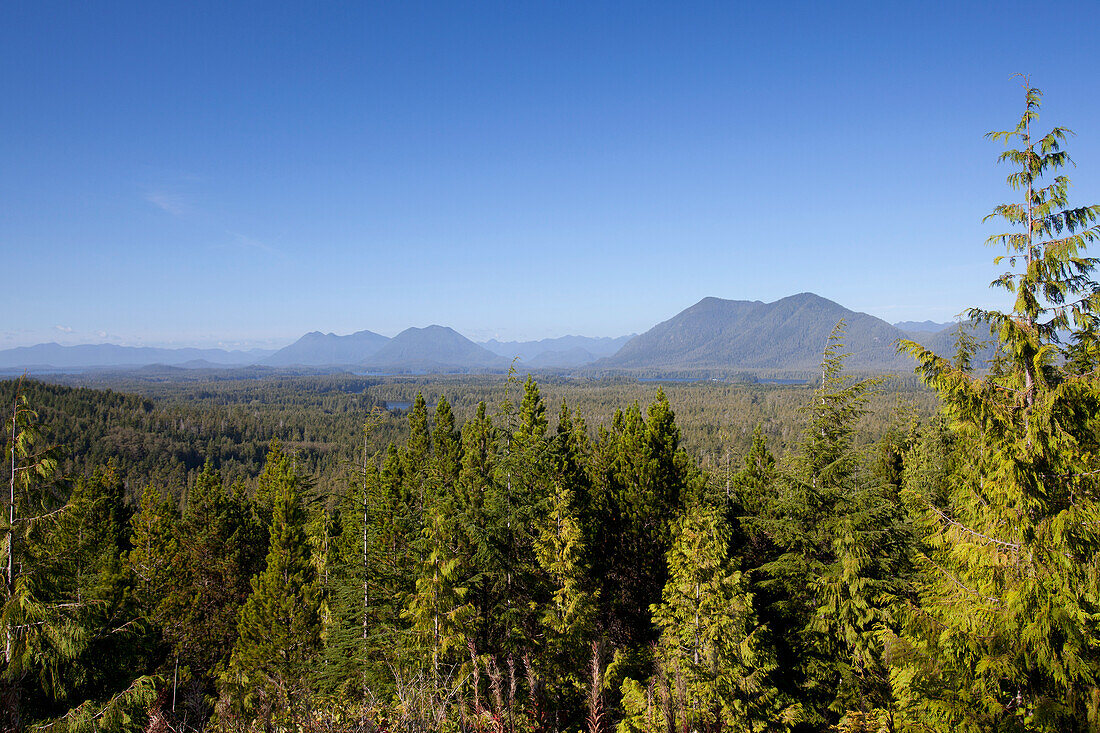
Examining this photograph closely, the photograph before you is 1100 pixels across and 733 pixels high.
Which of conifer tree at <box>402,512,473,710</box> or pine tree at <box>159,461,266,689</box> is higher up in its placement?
conifer tree at <box>402,512,473,710</box>

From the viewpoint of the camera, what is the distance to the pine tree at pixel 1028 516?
6555 millimetres

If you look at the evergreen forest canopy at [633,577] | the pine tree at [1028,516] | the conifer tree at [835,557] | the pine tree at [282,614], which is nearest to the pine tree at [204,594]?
the evergreen forest canopy at [633,577]

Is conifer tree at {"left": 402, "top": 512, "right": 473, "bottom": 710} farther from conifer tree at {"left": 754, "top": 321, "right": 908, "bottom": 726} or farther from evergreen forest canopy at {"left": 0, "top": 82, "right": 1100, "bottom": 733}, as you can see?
conifer tree at {"left": 754, "top": 321, "right": 908, "bottom": 726}

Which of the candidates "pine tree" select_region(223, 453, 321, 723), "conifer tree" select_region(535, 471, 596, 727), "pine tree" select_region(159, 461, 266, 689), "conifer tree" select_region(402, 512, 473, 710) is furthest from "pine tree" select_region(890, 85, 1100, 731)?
"pine tree" select_region(159, 461, 266, 689)

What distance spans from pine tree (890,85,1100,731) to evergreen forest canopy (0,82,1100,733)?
0.11 feet

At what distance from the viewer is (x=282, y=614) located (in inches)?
771

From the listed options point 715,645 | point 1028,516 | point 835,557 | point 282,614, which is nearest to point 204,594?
point 282,614

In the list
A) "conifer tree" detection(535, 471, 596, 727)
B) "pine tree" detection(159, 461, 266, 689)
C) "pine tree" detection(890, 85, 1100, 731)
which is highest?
"pine tree" detection(890, 85, 1100, 731)

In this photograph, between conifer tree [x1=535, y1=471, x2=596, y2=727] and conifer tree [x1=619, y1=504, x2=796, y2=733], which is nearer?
conifer tree [x1=619, y1=504, x2=796, y2=733]

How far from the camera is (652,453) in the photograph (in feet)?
65.9

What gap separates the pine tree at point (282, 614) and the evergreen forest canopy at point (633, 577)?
114 millimetres

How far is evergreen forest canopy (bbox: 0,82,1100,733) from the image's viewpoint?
6723mm

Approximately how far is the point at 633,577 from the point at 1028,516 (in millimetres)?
14877

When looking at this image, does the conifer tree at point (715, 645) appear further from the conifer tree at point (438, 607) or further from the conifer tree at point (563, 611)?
the conifer tree at point (438, 607)
